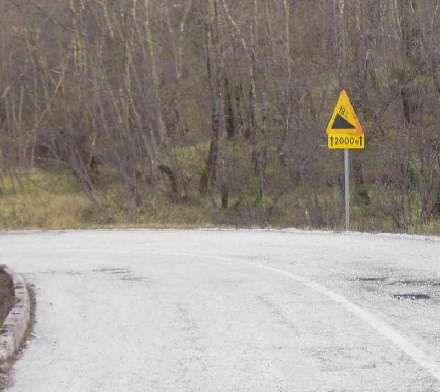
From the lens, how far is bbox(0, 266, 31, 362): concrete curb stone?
7875 mm

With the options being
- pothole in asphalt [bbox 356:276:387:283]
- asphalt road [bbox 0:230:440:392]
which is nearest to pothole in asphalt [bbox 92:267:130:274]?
asphalt road [bbox 0:230:440:392]

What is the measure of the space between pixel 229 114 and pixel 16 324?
30833mm

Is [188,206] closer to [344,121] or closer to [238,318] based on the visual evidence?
[344,121]

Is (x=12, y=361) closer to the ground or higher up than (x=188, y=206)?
higher up

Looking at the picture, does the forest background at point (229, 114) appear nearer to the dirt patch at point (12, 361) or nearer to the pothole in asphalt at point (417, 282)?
the pothole in asphalt at point (417, 282)

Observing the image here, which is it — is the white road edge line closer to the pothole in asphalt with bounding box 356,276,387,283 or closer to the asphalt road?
the asphalt road

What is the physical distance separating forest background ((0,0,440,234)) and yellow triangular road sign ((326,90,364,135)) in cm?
286

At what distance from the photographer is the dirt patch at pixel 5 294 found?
35.1ft

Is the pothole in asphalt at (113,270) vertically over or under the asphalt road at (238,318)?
under

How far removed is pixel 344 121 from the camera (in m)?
21.1

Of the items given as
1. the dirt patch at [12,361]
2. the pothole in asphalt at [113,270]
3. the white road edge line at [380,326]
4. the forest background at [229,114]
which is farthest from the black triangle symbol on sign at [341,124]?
the dirt patch at [12,361]

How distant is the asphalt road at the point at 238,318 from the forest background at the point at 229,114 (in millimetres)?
8931

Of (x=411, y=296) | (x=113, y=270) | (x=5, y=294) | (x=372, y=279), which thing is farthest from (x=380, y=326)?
(x=113, y=270)

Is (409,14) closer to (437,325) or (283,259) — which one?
(283,259)
